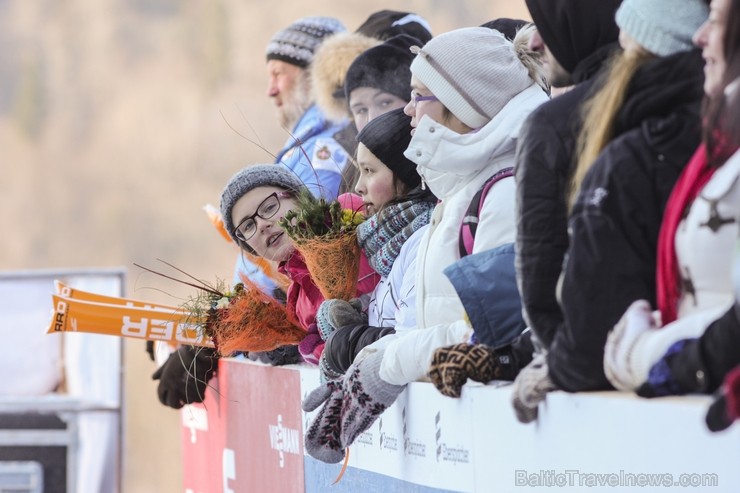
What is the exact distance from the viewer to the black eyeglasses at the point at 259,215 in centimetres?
457

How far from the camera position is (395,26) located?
18.9ft

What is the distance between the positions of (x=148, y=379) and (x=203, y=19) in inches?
256

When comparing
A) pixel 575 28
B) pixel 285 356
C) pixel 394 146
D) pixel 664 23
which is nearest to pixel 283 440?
pixel 285 356

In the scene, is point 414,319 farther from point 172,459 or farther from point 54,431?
point 172,459

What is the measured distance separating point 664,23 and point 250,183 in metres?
2.39

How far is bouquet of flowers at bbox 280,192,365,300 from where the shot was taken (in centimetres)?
403

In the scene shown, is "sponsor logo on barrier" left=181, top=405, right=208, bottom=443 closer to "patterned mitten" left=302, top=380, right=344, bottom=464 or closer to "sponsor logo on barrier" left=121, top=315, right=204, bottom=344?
"sponsor logo on barrier" left=121, top=315, right=204, bottom=344

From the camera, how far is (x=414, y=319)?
11.6ft

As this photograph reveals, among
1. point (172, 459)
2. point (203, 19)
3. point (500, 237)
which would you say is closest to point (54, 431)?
point (500, 237)

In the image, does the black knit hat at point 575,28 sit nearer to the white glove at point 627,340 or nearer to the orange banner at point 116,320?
the white glove at point 627,340

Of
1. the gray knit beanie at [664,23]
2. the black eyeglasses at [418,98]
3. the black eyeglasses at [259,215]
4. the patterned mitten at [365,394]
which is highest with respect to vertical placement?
the black eyeglasses at [418,98]

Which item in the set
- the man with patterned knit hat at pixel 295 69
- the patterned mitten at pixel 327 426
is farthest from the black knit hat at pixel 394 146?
the man with patterned knit hat at pixel 295 69

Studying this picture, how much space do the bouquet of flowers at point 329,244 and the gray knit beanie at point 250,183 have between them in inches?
15.3

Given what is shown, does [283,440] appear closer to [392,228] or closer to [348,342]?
[348,342]
